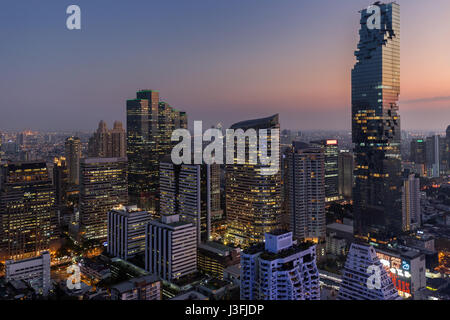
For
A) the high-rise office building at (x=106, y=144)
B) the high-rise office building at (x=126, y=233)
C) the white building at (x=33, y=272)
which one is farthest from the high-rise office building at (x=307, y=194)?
the high-rise office building at (x=106, y=144)

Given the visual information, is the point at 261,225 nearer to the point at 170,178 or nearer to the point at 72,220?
the point at 170,178

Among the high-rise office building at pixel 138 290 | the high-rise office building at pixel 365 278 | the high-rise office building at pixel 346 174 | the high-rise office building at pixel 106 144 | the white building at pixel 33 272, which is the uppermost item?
the high-rise office building at pixel 106 144

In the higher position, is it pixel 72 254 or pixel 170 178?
pixel 170 178

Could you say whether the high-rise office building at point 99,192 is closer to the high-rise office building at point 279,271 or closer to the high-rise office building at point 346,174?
the high-rise office building at point 279,271

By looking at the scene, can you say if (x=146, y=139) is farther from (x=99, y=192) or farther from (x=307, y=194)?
(x=307, y=194)

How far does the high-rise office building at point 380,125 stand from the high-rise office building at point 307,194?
77.0 inches

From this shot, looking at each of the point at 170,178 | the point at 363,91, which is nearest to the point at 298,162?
the point at 363,91

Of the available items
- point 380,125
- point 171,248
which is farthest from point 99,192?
point 380,125

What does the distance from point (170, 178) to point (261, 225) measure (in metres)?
5.34

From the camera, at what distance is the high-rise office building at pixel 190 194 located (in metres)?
16.3

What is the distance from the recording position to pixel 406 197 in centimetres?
1579

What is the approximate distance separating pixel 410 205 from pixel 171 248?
441 inches

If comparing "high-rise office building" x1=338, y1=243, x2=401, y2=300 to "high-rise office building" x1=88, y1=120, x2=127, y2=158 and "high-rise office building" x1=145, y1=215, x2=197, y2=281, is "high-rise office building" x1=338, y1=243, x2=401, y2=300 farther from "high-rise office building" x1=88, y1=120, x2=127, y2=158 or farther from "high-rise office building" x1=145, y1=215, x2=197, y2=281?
"high-rise office building" x1=88, y1=120, x2=127, y2=158
